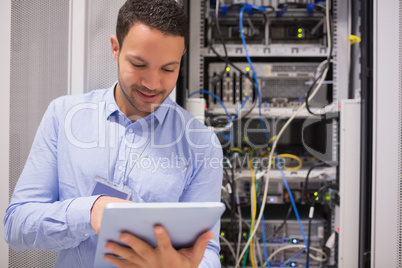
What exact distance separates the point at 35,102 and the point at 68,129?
0.34 m

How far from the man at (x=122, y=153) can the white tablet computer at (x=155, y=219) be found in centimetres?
9

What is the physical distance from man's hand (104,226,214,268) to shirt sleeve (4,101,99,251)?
0.15m

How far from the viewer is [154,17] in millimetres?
829

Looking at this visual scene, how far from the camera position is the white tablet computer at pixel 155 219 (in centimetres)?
55

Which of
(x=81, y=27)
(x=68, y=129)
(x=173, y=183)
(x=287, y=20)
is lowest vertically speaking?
(x=173, y=183)

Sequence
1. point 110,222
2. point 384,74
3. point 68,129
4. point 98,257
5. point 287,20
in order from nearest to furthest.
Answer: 1. point 110,222
2. point 98,257
3. point 68,129
4. point 384,74
5. point 287,20

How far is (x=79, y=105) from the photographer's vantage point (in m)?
0.98

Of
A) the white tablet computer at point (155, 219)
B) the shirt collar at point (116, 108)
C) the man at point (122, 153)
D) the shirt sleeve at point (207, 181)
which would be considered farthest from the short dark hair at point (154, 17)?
the white tablet computer at point (155, 219)

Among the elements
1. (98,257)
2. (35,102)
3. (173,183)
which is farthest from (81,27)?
(98,257)

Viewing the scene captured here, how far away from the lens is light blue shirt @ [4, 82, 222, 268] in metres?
0.80

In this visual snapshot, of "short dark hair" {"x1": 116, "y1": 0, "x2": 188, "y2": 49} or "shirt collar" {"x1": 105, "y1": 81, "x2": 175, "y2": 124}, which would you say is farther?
"shirt collar" {"x1": 105, "y1": 81, "x2": 175, "y2": 124}

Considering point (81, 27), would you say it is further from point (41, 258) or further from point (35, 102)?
point (41, 258)

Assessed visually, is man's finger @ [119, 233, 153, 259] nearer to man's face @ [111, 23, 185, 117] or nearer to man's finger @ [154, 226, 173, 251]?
man's finger @ [154, 226, 173, 251]

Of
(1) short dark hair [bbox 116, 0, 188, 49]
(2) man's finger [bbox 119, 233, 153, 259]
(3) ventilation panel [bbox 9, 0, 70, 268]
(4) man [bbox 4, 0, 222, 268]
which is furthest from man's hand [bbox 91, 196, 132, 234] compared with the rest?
(3) ventilation panel [bbox 9, 0, 70, 268]
